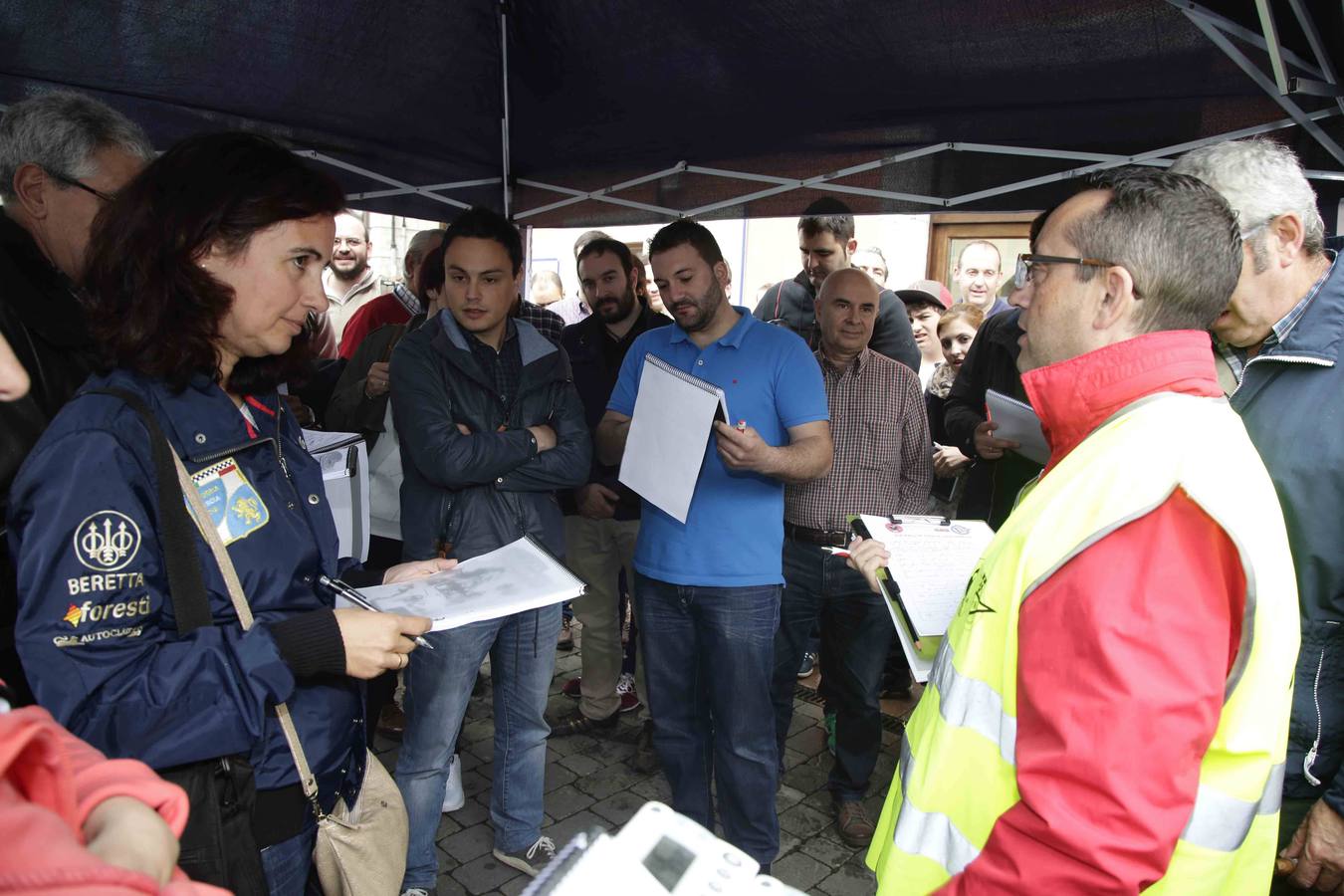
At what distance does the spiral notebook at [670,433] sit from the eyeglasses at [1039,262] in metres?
1.11

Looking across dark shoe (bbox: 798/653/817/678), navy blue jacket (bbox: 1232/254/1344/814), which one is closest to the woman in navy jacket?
navy blue jacket (bbox: 1232/254/1344/814)

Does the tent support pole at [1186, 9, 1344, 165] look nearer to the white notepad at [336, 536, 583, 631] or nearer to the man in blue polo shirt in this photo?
the man in blue polo shirt

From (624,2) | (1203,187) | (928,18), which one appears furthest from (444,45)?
(1203,187)

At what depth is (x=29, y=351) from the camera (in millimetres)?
1774

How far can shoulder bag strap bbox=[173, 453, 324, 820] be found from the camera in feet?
4.73

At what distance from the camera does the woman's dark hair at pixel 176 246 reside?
1466mm

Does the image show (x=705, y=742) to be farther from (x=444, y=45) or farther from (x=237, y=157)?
(x=444, y=45)

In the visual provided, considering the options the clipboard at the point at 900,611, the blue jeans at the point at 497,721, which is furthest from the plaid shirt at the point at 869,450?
the clipboard at the point at 900,611

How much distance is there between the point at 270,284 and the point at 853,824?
311 centimetres

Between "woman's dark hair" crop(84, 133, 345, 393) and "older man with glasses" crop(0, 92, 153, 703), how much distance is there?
0.35m

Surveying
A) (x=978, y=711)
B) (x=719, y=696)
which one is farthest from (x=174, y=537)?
(x=719, y=696)

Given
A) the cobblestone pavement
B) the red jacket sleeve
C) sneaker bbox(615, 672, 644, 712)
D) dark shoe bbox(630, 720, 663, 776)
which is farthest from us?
sneaker bbox(615, 672, 644, 712)

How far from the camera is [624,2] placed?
3.54 metres

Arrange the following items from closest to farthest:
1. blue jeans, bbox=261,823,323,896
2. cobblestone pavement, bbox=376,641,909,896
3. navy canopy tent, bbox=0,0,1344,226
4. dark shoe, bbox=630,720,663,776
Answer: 1. blue jeans, bbox=261,823,323,896
2. navy canopy tent, bbox=0,0,1344,226
3. cobblestone pavement, bbox=376,641,909,896
4. dark shoe, bbox=630,720,663,776
